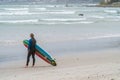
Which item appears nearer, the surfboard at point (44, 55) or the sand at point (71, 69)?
the sand at point (71, 69)

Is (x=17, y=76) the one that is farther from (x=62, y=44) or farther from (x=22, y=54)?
(x=62, y=44)

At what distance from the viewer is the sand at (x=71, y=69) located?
36.2ft

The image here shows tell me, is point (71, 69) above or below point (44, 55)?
below

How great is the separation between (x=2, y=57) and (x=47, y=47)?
12.9ft

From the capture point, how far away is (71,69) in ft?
42.2

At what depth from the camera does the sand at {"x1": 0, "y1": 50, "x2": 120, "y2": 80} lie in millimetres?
11039

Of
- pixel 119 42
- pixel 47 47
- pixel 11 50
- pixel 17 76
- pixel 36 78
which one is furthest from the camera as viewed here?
pixel 119 42

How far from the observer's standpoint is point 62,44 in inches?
818

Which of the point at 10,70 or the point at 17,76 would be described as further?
the point at 10,70

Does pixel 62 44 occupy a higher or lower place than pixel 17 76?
lower

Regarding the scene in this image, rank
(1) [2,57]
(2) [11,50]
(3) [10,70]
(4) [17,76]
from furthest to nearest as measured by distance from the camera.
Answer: (2) [11,50], (1) [2,57], (3) [10,70], (4) [17,76]

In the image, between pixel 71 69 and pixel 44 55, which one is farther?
pixel 44 55

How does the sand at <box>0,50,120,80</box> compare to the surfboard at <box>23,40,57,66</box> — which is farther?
the surfboard at <box>23,40,57,66</box>

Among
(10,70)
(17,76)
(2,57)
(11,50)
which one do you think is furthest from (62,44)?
(17,76)
